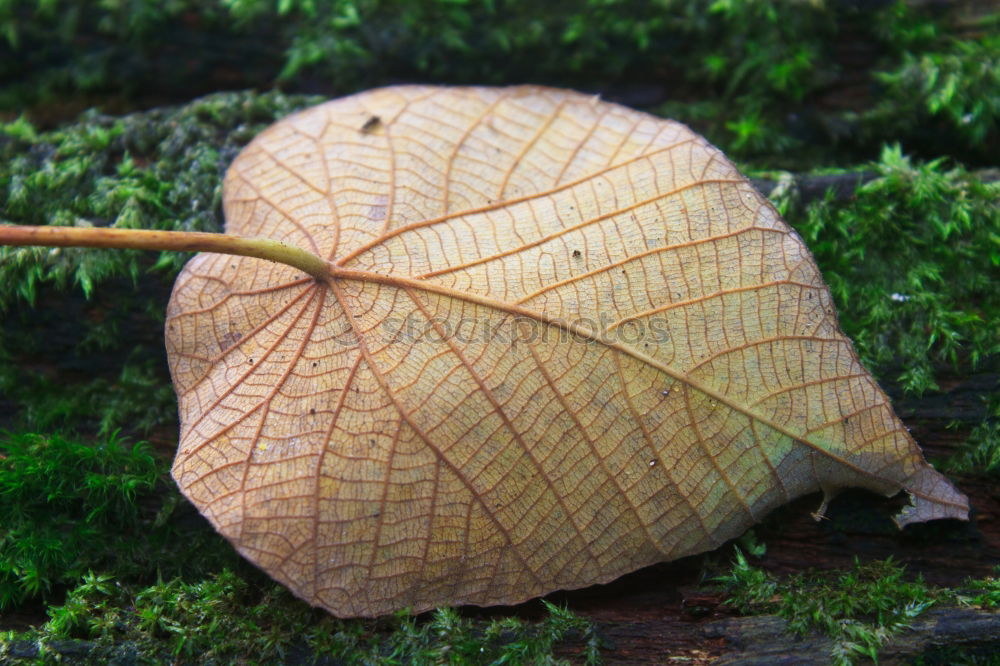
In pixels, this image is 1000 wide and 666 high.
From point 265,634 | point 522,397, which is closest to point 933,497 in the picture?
point 522,397

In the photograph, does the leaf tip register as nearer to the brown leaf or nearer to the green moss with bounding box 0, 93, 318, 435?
the brown leaf

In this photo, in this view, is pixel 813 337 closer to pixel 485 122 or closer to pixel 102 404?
pixel 485 122

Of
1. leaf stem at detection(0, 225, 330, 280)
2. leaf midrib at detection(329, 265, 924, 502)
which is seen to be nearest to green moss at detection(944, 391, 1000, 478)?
leaf midrib at detection(329, 265, 924, 502)

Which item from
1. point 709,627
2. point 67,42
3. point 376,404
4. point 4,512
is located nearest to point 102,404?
point 4,512

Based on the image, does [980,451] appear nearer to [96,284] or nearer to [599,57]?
[599,57]

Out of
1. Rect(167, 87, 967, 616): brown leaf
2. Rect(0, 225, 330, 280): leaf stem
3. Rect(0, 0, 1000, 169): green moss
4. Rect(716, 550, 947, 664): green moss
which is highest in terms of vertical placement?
Rect(0, 0, 1000, 169): green moss

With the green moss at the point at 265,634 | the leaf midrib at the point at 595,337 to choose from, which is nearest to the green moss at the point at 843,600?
the leaf midrib at the point at 595,337
